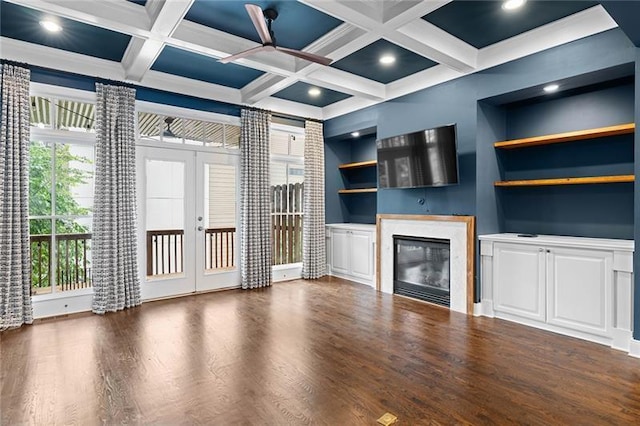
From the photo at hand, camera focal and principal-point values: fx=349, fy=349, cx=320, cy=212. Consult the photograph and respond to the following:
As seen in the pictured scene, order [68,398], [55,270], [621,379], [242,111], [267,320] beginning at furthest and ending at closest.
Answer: [242,111] < [55,270] < [267,320] < [621,379] < [68,398]

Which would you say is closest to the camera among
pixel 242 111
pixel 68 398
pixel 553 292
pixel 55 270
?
pixel 68 398

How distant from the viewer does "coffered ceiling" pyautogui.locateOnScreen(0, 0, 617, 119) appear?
314 cm

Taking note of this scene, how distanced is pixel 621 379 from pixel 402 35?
3417 millimetres

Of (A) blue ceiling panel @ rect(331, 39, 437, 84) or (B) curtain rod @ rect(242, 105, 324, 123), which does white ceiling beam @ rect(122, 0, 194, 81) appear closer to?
(B) curtain rod @ rect(242, 105, 324, 123)

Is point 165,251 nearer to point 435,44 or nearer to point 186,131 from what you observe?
point 186,131

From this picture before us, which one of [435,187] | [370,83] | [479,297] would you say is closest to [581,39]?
[435,187]

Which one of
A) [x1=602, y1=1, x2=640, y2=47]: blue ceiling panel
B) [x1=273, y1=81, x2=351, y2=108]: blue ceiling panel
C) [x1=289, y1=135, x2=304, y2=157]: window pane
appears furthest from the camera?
[x1=289, y1=135, x2=304, y2=157]: window pane

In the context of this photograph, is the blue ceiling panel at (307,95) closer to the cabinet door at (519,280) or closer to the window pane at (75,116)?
the window pane at (75,116)

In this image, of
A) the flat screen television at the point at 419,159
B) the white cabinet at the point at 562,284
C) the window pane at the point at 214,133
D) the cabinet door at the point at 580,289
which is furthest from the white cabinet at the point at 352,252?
the cabinet door at the point at 580,289

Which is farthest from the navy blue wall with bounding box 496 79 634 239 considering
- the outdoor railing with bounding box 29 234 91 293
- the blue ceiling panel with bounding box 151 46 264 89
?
the outdoor railing with bounding box 29 234 91 293

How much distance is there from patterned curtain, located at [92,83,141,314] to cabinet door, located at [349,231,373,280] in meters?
3.37

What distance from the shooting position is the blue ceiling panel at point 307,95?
5.35m

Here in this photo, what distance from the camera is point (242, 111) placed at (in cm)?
552

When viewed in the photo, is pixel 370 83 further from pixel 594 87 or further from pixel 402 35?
pixel 594 87
